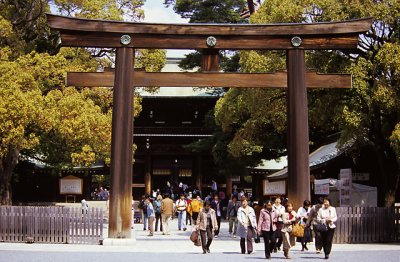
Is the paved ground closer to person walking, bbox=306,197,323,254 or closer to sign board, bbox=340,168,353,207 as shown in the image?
person walking, bbox=306,197,323,254

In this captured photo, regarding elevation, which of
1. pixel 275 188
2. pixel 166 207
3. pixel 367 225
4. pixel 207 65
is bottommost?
pixel 367 225

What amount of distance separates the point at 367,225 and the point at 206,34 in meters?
8.00

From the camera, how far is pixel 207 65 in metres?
18.4

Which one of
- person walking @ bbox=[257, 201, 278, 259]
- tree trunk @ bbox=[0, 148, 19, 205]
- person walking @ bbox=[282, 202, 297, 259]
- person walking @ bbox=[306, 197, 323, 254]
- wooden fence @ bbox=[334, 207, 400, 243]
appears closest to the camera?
person walking @ bbox=[282, 202, 297, 259]

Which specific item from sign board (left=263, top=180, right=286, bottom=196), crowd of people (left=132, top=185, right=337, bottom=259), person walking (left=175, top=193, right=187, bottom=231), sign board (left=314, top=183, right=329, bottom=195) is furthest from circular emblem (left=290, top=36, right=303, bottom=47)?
sign board (left=263, top=180, right=286, bottom=196)

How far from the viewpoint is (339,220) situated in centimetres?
1906

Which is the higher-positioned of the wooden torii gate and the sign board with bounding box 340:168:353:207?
the wooden torii gate

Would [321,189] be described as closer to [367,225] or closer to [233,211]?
[233,211]

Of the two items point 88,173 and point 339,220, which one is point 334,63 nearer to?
point 339,220

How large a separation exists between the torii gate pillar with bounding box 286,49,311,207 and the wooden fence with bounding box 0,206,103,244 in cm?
586

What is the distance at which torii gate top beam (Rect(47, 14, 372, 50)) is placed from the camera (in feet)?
59.4

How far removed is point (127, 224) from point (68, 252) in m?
2.41

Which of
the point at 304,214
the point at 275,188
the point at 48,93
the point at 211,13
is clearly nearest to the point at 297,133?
the point at 304,214

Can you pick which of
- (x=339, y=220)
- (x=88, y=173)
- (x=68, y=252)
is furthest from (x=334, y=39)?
(x=88, y=173)
